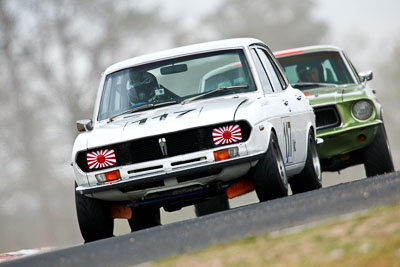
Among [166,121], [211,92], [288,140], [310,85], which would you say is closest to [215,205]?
[310,85]

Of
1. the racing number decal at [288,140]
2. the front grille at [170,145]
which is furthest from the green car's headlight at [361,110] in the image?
the front grille at [170,145]

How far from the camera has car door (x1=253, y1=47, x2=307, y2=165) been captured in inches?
412

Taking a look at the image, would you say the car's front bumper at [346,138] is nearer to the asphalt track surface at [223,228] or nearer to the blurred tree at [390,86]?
the asphalt track surface at [223,228]

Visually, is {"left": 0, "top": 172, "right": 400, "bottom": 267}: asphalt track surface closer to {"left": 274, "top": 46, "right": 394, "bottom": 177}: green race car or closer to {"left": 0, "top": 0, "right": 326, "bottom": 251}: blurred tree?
{"left": 274, "top": 46, "right": 394, "bottom": 177}: green race car

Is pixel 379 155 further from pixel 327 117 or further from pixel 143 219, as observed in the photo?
pixel 143 219

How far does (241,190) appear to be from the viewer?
9602 millimetres

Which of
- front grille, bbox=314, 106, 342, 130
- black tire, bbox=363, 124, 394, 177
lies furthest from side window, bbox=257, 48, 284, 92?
black tire, bbox=363, 124, 394, 177

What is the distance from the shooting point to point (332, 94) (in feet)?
44.9

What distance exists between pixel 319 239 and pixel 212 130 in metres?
3.55

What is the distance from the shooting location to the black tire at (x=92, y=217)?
9547 mm

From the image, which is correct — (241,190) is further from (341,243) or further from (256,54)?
(341,243)

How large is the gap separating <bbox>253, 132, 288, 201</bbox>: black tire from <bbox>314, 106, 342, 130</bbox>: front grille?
4.05 metres

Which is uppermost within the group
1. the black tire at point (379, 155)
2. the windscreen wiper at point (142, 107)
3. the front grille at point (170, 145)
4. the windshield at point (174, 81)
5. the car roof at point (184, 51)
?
the car roof at point (184, 51)

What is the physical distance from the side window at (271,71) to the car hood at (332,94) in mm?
2121
